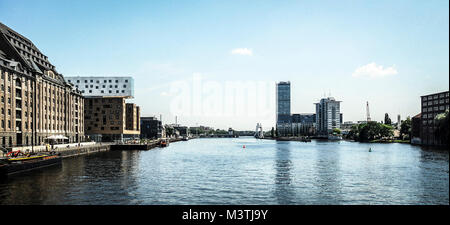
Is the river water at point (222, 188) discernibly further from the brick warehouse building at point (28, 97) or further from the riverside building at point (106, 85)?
the riverside building at point (106, 85)

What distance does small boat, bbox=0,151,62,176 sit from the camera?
49.6 m

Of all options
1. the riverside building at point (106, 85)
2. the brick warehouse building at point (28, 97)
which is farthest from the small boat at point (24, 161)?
the riverside building at point (106, 85)

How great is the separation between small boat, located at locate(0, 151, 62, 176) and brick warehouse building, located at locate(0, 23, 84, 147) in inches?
850

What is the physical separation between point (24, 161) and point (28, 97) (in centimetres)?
4534

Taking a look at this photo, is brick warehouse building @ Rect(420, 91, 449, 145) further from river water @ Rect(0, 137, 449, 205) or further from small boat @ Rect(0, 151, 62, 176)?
small boat @ Rect(0, 151, 62, 176)

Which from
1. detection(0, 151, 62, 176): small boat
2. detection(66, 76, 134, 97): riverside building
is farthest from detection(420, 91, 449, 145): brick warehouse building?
detection(66, 76, 134, 97): riverside building

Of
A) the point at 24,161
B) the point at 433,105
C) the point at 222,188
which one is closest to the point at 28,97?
the point at 24,161

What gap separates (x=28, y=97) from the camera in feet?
303

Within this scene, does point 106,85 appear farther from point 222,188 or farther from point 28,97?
point 222,188

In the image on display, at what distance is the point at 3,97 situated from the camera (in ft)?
259

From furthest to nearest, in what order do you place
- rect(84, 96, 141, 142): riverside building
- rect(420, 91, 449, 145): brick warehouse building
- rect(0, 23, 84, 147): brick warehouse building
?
rect(84, 96, 141, 142): riverside building < rect(0, 23, 84, 147): brick warehouse building < rect(420, 91, 449, 145): brick warehouse building

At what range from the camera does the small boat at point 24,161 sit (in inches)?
1954

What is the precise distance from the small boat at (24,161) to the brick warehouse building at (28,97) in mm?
21588
